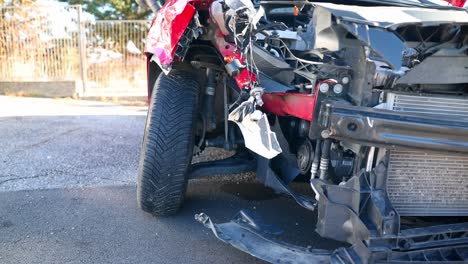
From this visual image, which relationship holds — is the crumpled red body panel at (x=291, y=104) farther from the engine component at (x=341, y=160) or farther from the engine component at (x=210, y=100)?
the engine component at (x=210, y=100)

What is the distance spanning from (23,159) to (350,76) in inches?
158

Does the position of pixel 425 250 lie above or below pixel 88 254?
above

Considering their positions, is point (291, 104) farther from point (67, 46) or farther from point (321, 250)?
point (67, 46)

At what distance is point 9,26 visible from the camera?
11.1 metres

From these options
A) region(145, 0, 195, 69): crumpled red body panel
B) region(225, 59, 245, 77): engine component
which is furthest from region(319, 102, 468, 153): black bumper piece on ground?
region(145, 0, 195, 69): crumpled red body panel

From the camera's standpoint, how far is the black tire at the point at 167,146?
9.52ft

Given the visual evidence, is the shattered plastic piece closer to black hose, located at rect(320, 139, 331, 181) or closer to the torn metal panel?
black hose, located at rect(320, 139, 331, 181)

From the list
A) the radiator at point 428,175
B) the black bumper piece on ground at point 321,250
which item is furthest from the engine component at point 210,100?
the radiator at point 428,175

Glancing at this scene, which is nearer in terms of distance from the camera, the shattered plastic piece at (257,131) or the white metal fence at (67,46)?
the shattered plastic piece at (257,131)

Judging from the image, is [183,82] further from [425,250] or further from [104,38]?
[104,38]

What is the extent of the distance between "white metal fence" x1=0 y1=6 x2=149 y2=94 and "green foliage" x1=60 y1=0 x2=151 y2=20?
18.7 ft

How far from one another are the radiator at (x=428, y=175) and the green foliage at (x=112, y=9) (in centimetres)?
1617

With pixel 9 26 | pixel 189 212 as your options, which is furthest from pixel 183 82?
pixel 9 26

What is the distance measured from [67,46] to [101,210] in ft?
29.6
